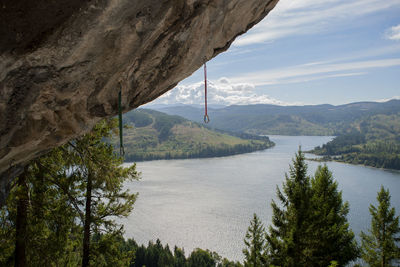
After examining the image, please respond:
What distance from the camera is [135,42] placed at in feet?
12.3

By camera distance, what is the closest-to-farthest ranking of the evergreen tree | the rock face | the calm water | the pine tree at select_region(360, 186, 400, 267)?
1. the rock face
2. the evergreen tree
3. the pine tree at select_region(360, 186, 400, 267)
4. the calm water

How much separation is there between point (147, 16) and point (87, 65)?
3.05 ft

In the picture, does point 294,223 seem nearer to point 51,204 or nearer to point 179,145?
point 51,204

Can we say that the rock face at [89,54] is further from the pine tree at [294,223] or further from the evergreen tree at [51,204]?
the pine tree at [294,223]

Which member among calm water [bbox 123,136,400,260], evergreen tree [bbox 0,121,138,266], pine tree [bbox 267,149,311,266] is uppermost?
evergreen tree [bbox 0,121,138,266]

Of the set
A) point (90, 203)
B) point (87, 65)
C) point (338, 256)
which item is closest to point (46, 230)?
point (90, 203)

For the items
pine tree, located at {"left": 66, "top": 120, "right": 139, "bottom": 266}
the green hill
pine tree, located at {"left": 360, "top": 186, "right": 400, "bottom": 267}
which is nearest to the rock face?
pine tree, located at {"left": 66, "top": 120, "right": 139, "bottom": 266}

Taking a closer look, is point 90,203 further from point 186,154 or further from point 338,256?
point 186,154

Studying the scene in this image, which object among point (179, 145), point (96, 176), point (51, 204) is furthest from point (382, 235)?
point (179, 145)

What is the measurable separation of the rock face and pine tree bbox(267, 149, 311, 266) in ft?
32.4

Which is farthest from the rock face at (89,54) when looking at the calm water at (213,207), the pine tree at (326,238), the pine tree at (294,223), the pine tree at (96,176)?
the calm water at (213,207)

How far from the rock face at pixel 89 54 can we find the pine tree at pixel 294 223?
32.4ft

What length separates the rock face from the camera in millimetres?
3184

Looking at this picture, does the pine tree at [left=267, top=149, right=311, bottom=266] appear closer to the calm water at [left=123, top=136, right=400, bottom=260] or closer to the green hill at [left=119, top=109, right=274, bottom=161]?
the calm water at [left=123, top=136, right=400, bottom=260]
